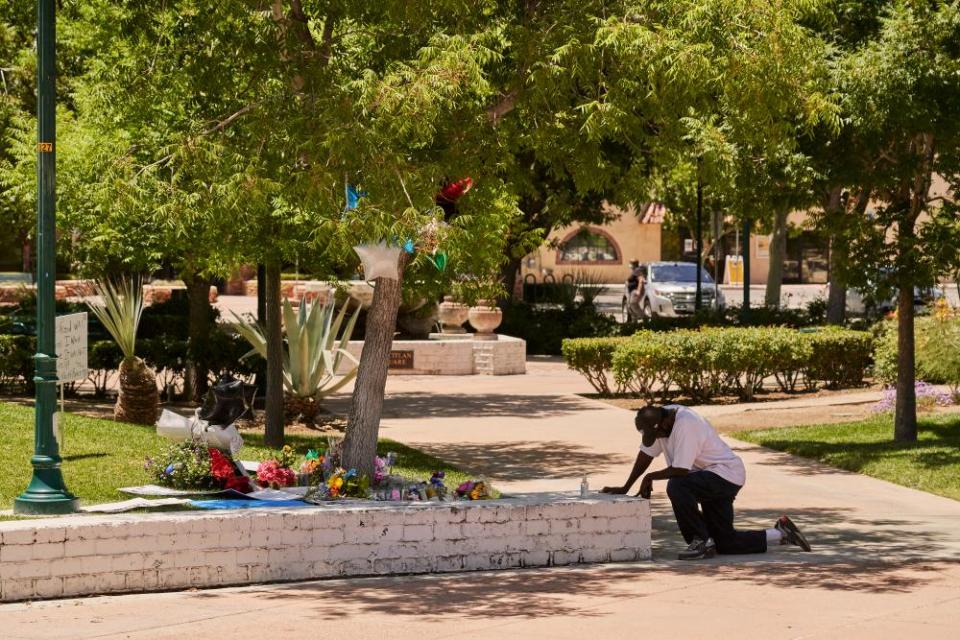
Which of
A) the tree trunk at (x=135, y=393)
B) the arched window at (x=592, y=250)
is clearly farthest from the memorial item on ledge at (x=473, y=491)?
the arched window at (x=592, y=250)

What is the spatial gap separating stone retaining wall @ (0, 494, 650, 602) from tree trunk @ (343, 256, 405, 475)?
115 cm

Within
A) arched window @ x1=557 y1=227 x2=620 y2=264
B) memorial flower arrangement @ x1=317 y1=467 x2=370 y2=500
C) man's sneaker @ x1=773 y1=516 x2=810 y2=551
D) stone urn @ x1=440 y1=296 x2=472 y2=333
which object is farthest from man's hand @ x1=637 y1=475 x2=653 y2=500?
arched window @ x1=557 y1=227 x2=620 y2=264

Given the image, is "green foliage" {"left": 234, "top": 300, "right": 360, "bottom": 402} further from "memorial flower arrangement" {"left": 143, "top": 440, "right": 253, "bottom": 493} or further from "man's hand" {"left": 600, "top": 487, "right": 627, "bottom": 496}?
"man's hand" {"left": 600, "top": 487, "right": 627, "bottom": 496}

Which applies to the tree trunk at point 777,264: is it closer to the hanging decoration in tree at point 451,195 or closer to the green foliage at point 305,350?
the green foliage at point 305,350

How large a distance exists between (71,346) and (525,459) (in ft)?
20.5

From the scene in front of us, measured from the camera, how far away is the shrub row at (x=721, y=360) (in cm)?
2070

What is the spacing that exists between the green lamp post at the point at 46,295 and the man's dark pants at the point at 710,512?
419 centimetres

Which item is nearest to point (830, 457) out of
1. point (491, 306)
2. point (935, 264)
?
point (935, 264)

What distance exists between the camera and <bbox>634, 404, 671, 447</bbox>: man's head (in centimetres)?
1015

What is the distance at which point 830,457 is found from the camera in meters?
15.7

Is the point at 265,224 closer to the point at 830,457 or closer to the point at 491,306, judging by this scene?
the point at 830,457

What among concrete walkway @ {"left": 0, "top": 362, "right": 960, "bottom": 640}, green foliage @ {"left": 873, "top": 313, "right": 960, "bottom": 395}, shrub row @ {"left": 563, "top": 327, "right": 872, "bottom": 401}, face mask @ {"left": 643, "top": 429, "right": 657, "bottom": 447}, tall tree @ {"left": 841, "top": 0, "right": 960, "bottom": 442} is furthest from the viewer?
shrub row @ {"left": 563, "top": 327, "right": 872, "bottom": 401}

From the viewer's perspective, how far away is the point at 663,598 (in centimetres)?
902

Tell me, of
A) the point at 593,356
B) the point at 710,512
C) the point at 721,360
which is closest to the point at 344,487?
the point at 710,512
